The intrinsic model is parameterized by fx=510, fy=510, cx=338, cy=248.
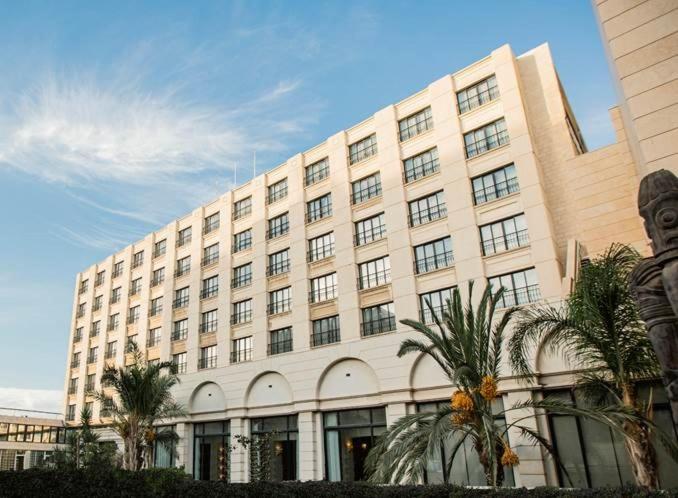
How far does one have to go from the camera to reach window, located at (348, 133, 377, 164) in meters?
29.4

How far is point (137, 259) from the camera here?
43.9 metres

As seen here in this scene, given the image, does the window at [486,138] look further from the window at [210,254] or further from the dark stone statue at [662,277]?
the window at [210,254]

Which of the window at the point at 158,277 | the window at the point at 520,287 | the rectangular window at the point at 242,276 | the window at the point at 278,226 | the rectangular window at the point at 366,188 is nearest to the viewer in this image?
the window at the point at 520,287

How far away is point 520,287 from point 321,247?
12.0 meters

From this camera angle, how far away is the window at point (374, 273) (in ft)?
87.2

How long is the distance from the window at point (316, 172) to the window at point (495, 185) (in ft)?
32.4

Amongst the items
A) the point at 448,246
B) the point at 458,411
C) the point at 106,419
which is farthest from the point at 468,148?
the point at 106,419

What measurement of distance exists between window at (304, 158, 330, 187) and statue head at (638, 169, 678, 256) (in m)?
25.5

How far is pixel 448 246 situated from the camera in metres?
24.8

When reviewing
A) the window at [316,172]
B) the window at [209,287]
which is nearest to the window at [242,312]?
the window at [209,287]

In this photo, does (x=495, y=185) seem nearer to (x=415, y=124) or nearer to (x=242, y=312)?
(x=415, y=124)

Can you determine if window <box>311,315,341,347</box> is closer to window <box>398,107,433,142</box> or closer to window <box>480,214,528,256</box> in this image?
window <box>480,214,528,256</box>

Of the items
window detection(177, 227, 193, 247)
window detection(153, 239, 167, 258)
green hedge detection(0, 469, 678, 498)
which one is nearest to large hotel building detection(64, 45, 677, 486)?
window detection(177, 227, 193, 247)

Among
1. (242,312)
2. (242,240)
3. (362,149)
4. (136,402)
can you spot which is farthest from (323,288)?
(136,402)
